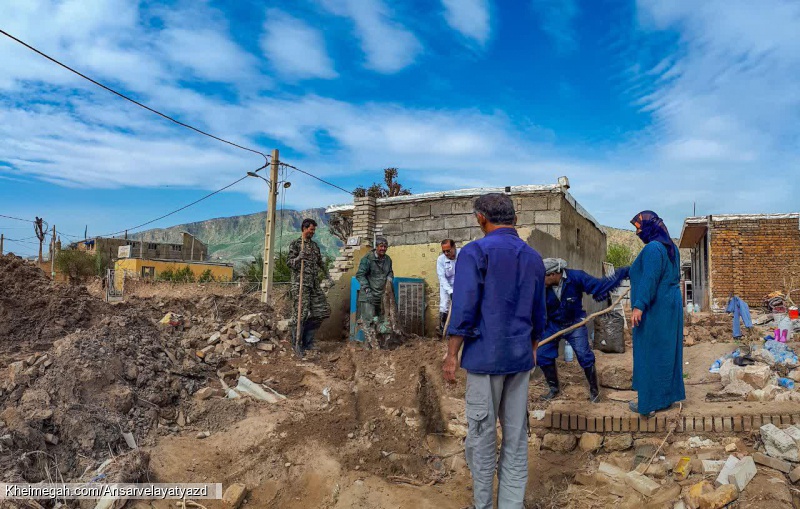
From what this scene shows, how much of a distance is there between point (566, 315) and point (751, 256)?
12.5 meters

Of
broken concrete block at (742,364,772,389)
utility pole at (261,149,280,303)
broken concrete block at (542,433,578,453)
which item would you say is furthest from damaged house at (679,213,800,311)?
broken concrete block at (542,433,578,453)

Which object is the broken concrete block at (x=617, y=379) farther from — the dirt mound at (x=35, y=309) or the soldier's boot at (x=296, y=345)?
the dirt mound at (x=35, y=309)

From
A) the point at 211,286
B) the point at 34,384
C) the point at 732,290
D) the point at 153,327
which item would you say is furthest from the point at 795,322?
the point at 211,286

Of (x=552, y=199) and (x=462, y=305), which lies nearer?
(x=462, y=305)

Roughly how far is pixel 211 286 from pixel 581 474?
25510 millimetres

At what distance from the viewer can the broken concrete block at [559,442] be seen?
4.09 metres

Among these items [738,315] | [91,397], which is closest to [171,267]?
[91,397]

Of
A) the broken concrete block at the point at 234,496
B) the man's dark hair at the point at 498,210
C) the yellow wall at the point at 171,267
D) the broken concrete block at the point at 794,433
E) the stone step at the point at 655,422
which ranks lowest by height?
the broken concrete block at the point at 234,496

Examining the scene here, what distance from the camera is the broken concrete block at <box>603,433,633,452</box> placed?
3.93 metres

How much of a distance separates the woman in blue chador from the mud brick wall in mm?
12605

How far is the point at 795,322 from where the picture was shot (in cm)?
952

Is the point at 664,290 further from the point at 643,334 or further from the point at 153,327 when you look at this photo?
the point at 153,327

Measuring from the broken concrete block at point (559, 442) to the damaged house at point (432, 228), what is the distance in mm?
3662

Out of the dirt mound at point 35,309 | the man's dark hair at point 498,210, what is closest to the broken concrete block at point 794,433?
the man's dark hair at point 498,210
